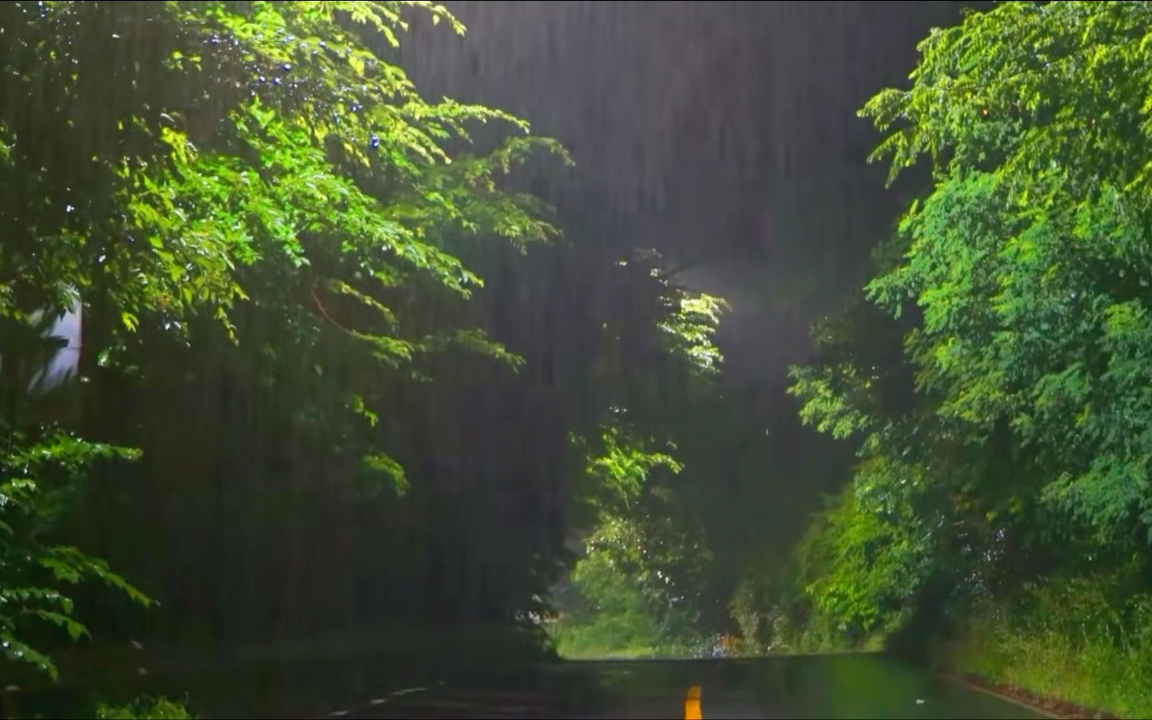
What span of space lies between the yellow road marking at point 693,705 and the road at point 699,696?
11mm

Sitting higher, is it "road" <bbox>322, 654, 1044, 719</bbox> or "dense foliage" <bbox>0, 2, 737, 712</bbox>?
"dense foliage" <bbox>0, 2, 737, 712</bbox>

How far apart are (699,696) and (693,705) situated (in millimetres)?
1687

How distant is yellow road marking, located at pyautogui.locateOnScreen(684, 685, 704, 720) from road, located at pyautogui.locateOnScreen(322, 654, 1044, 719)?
0.03 feet

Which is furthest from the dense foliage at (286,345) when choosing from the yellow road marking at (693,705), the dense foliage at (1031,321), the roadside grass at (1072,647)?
the roadside grass at (1072,647)

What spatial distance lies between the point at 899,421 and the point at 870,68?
6.60 meters

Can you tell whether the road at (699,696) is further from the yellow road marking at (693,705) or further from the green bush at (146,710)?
the green bush at (146,710)

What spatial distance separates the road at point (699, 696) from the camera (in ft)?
56.6

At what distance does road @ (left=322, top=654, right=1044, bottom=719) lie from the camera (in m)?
17.2

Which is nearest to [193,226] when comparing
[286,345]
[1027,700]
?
[286,345]

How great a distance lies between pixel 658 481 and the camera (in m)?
40.1

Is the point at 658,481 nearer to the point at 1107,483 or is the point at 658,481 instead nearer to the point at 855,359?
the point at 855,359

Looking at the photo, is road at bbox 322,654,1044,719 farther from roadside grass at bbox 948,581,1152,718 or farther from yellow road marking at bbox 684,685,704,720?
roadside grass at bbox 948,581,1152,718

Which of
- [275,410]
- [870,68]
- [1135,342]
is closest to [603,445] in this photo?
[870,68]

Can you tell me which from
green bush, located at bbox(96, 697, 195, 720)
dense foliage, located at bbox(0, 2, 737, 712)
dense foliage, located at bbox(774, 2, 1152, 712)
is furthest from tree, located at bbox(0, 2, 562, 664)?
dense foliage, located at bbox(774, 2, 1152, 712)
